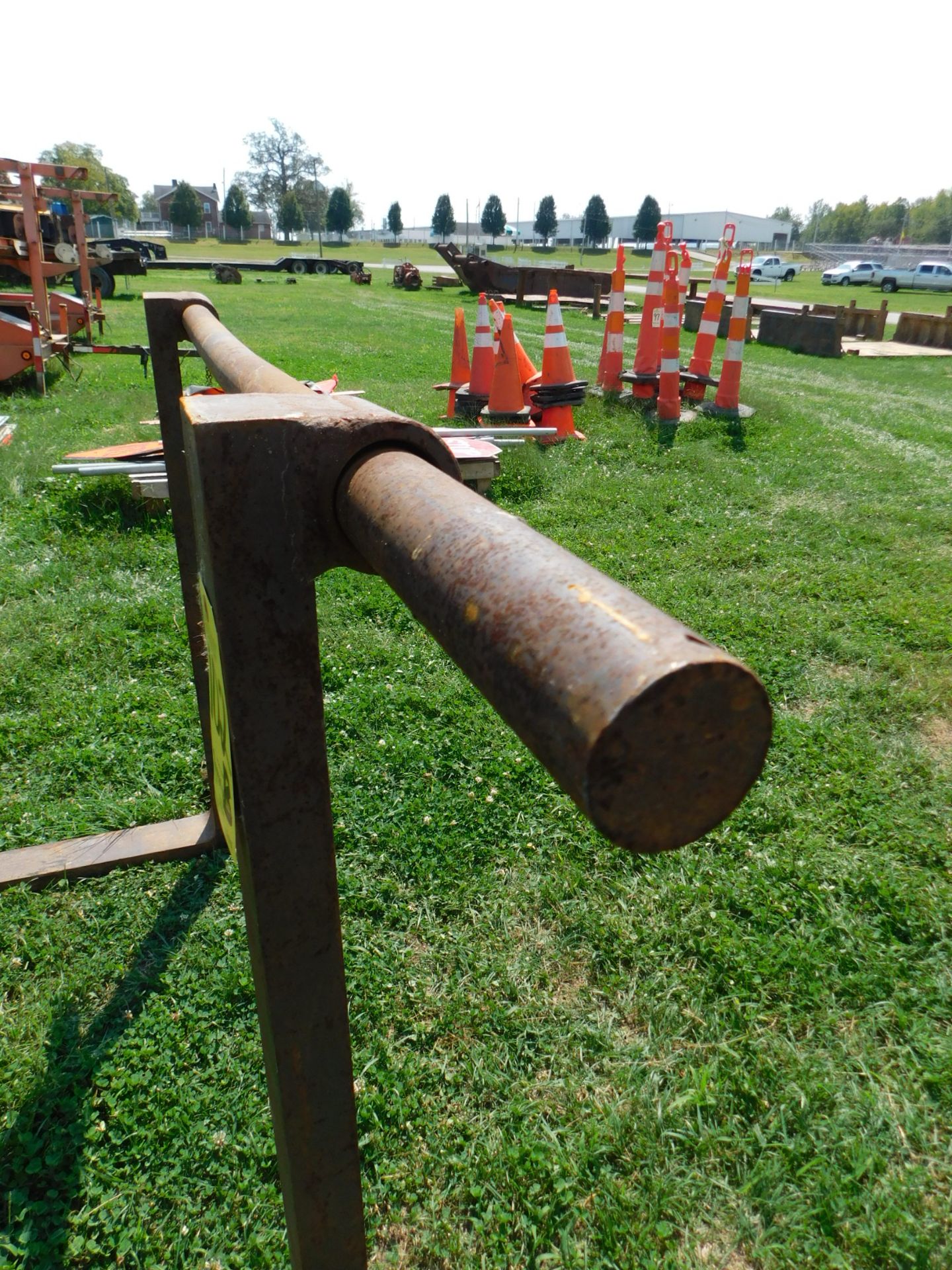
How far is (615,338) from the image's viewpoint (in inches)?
335

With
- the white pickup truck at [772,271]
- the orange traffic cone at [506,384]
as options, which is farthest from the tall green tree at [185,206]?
the orange traffic cone at [506,384]

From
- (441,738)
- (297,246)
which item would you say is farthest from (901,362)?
(297,246)

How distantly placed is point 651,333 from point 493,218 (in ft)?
255

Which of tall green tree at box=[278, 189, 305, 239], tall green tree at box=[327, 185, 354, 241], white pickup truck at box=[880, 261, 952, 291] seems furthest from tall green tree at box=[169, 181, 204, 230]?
white pickup truck at box=[880, 261, 952, 291]

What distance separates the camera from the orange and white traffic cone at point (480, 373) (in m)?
7.69

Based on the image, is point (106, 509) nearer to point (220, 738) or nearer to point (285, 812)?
point (220, 738)

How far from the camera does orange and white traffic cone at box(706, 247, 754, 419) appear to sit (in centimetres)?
793

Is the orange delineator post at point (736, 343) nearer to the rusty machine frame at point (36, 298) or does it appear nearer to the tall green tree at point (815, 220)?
the rusty machine frame at point (36, 298)

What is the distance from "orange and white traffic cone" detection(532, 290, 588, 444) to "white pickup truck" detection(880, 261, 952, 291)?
39537mm

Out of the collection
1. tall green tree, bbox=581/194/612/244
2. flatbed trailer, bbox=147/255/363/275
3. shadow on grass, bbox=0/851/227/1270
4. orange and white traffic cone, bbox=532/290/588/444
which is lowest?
shadow on grass, bbox=0/851/227/1270

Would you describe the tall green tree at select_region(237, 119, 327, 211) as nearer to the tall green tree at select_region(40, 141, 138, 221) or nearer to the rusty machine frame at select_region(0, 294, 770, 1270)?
the tall green tree at select_region(40, 141, 138, 221)

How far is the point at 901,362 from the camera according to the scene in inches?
599

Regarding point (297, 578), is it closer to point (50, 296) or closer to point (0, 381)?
point (0, 381)

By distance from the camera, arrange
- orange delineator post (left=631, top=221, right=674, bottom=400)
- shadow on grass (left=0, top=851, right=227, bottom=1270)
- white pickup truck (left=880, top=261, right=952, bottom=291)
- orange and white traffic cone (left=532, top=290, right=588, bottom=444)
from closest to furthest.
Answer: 1. shadow on grass (left=0, top=851, right=227, bottom=1270)
2. orange and white traffic cone (left=532, top=290, right=588, bottom=444)
3. orange delineator post (left=631, top=221, right=674, bottom=400)
4. white pickup truck (left=880, top=261, right=952, bottom=291)
